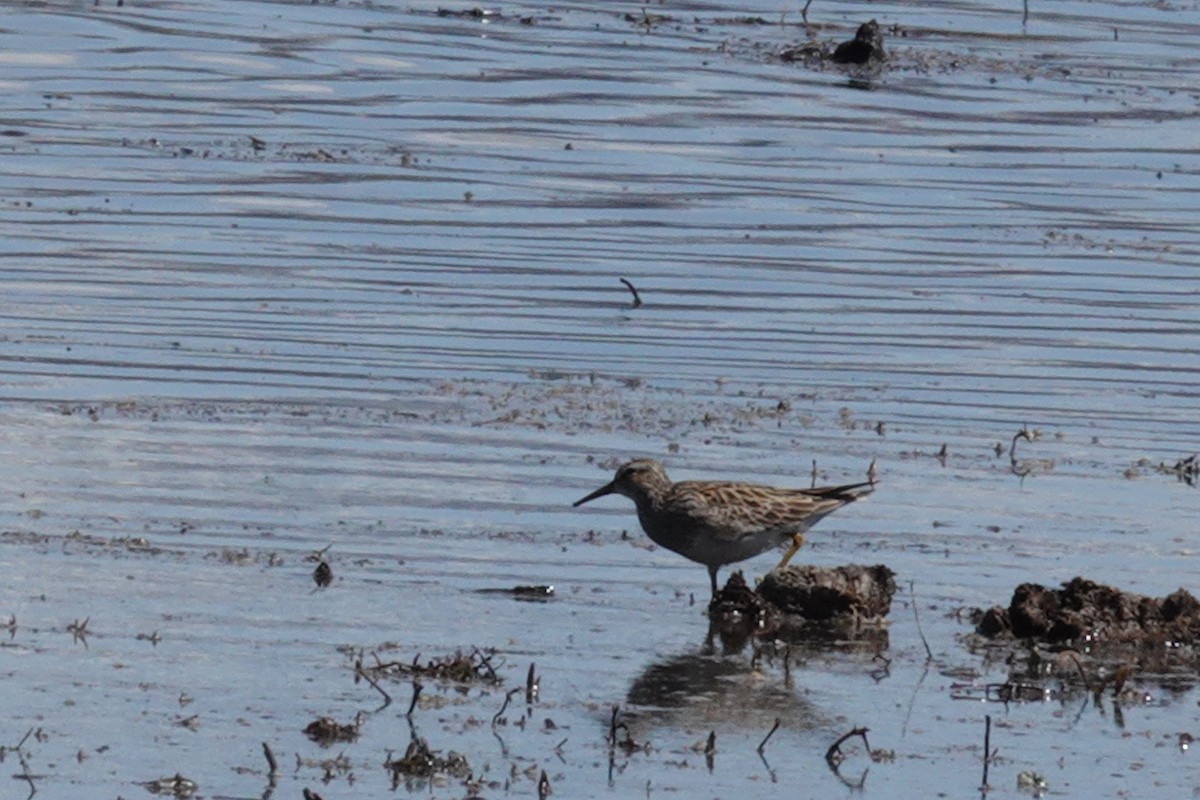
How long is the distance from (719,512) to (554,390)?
12.4 ft

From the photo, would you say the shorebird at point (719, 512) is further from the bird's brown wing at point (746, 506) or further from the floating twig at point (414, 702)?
the floating twig at point (414, 702)

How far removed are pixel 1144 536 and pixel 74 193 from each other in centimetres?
1069

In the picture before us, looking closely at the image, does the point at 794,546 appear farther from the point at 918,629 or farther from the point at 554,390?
the point at 554,390

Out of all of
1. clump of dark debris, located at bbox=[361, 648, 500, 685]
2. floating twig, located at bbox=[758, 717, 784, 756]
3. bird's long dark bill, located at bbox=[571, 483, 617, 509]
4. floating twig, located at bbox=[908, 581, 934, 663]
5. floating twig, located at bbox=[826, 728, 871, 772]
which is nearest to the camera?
floating twig, located at bbox=[826, 728, 871, 772]

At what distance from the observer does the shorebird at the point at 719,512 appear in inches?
466

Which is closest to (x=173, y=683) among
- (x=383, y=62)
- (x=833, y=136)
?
(x=833, y=136)

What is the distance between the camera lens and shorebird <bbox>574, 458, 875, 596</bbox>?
11828mm

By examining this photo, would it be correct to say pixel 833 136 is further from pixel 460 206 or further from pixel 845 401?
pixel 845 401

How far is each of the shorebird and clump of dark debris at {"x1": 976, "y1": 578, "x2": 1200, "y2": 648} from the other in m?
1.11

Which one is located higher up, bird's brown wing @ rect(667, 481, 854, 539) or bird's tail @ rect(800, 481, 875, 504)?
bird's tail @ rect(800, 481, 875, 504)

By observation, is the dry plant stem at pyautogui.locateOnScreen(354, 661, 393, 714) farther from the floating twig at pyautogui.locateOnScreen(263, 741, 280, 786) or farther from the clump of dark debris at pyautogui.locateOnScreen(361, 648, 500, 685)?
the floating twig at pyautogui.locateOnScreen(263, 741, 280, 786)

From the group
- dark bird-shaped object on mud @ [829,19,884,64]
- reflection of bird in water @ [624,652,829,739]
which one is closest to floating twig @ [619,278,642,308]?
reflection of bird in water @ [624,652,829,739]

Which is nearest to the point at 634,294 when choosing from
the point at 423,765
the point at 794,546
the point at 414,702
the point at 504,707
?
the point at 794,546

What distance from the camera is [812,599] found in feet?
37.0
